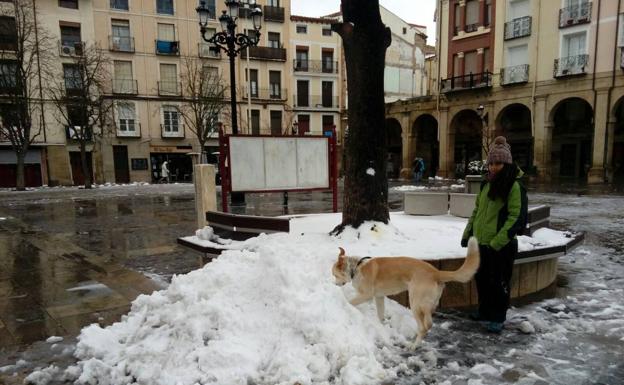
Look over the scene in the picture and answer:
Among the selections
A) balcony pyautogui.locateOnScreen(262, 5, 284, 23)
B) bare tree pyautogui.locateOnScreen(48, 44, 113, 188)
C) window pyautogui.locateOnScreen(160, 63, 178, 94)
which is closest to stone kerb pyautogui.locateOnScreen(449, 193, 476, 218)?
bare tree pyautogui.locateOnScreen(48, 44, 113, 188)

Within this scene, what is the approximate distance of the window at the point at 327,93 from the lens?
42.3 metres

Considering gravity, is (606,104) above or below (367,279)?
above

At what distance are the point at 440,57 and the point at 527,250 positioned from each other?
99.3 feet

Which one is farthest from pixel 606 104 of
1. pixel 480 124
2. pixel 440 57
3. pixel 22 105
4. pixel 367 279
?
pixel 22 105

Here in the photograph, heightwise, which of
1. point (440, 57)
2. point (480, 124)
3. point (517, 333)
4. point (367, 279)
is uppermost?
point (440, 57)

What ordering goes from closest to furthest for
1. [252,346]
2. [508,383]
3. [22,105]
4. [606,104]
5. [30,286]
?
[508,383] → [252,346] → [30,286] → [606,104] → [22,105]

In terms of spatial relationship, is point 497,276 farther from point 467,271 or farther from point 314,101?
point 314,101

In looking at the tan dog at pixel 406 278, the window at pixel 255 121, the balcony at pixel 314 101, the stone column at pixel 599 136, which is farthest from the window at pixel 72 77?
the stone column at pixel 599 136

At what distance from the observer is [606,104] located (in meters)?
23.7

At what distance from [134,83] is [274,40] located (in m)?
13.7

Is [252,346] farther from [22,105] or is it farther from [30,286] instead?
[22,105]

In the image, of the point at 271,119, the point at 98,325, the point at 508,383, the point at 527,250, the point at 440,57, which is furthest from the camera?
the point at 271,119

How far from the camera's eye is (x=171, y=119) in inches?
1433

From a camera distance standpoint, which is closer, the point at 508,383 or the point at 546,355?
the point at 508,383
